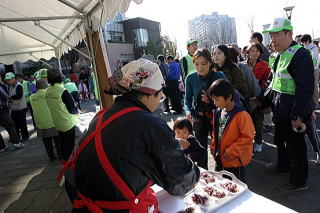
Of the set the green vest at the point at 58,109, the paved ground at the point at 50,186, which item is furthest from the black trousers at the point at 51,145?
the green vest at the point at 58,109

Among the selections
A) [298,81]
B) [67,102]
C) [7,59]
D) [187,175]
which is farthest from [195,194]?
[7,59]

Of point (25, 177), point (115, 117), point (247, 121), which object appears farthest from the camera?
point (25, 177)

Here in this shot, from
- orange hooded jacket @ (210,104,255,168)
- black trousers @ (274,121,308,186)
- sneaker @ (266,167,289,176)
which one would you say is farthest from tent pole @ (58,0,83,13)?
sneaker @ (266,167,289,176)

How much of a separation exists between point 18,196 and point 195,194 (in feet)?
11.2

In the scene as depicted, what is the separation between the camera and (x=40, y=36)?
8.53 metres

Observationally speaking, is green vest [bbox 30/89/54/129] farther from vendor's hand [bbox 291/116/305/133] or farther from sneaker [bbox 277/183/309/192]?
vendor's hand [bbox 291/116/305/133]

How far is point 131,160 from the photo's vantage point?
1.30m

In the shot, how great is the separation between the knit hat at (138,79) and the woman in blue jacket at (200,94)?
Answer: 5.35 feet

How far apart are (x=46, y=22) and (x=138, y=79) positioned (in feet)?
19.6

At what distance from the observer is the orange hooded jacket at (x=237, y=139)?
246 centimetres

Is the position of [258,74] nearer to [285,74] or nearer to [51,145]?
[285,74]

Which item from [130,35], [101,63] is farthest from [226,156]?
[130,35]

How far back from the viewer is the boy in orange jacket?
2461mm

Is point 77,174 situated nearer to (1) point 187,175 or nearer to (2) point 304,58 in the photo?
(1) point 187,175
